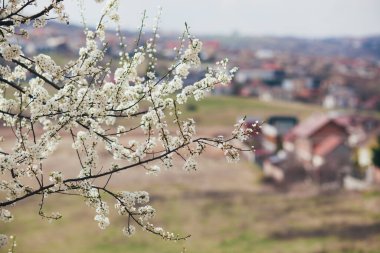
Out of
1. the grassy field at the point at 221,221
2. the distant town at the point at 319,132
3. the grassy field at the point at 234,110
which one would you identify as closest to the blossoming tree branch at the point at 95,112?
the distant town at the point at 319,132

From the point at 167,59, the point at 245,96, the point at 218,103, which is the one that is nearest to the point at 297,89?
the point at 245,96

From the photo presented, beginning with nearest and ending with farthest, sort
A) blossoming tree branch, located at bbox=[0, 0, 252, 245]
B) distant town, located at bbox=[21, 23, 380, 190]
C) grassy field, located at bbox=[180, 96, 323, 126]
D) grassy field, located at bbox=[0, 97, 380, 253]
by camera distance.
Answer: blossoming tree branch, located at bbox=[0, 0, 252, 245], grassy field, located at bbox=[0, 97, 380, 253], distant town, located at bbox=[21, 23, 380, 190], grassy field, located at bbox=[180, 96, 323, 126]

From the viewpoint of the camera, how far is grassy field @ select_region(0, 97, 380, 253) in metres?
30.4

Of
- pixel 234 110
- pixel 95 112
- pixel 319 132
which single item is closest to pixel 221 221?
pixel 319 132

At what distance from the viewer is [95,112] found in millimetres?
4883

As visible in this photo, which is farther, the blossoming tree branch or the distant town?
the distant town

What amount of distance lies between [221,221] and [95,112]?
102 ft

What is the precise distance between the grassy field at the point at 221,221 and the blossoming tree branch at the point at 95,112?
23465 mm

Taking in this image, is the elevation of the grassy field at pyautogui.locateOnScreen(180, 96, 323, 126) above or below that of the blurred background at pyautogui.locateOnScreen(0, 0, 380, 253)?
above

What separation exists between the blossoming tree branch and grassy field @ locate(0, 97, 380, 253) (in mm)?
23465

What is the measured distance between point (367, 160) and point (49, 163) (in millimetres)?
31051

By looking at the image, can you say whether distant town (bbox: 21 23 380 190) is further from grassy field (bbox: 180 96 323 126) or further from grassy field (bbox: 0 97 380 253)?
grassy field (bbox: 180 96 323 126)

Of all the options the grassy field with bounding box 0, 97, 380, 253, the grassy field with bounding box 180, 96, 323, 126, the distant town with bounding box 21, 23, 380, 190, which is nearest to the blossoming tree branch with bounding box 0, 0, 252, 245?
the distant town with bounding box 21, 23, 380, 190

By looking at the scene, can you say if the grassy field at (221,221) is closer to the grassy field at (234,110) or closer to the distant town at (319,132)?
the distant town at (319,132)
